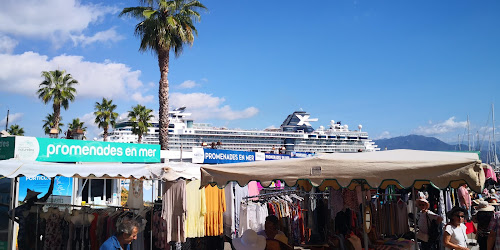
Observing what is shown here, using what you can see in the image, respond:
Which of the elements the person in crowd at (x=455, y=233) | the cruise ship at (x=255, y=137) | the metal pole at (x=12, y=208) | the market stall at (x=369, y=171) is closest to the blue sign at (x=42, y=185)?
the metal pole at (x=12, y=208)

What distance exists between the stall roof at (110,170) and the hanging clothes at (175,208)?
427 millimetres

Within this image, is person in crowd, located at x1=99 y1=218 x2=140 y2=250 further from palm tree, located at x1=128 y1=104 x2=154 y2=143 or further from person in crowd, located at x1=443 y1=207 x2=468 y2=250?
palm tree, located at x1=128 y1=104 x2=154 y2=143

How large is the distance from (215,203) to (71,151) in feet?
22.7

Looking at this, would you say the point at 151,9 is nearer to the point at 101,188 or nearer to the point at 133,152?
the point at 133,152

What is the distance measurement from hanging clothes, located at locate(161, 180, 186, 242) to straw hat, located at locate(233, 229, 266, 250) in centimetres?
204

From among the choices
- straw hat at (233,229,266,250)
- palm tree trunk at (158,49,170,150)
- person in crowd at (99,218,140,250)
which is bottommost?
straw hat at (233,229,266,250)

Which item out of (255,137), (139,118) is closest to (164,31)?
(139,118)

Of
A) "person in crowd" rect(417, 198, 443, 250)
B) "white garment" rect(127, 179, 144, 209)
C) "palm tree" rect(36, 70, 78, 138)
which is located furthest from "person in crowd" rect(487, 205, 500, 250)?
"palm tree" rect(36, 70, 78, 138)

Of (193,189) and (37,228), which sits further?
(37,228)

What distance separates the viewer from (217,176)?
17.3ft

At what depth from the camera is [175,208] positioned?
6863 millimetres

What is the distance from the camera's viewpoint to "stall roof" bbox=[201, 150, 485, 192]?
3887mm

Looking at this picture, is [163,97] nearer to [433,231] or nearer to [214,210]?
[214,210]

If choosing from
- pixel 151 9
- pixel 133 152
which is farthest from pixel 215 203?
pixel 151 9
